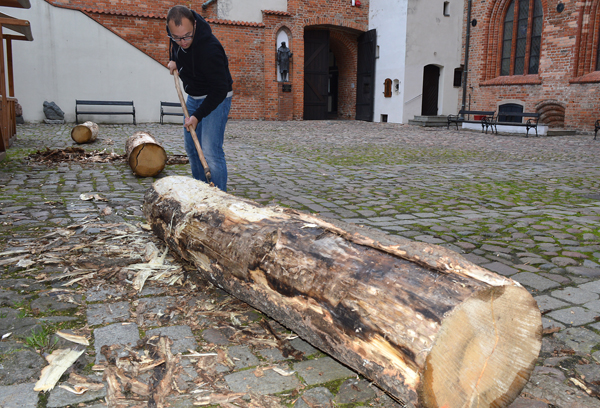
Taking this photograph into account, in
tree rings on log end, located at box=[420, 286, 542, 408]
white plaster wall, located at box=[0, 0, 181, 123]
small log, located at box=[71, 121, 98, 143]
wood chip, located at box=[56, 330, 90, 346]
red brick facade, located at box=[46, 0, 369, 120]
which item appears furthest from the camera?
red brick facade, located at box=[46, 0, 369, 120]

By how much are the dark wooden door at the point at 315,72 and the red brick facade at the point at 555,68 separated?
6969 millimetres

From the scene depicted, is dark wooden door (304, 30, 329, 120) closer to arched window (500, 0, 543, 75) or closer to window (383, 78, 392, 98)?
window (383, 78, 392, 98)

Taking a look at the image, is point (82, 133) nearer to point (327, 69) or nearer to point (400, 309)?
point (400, 309)

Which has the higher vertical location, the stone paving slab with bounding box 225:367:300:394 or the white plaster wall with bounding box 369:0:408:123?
the white plaster wall with bounding box 369:0:408:123

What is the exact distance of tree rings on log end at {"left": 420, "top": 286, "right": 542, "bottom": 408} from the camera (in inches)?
66.0

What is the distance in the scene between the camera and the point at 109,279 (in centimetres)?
303

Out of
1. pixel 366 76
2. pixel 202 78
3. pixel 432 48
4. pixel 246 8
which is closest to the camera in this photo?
pixel 202 78

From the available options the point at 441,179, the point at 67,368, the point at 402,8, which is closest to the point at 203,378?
the point at 67,368

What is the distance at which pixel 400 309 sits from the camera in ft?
5.88

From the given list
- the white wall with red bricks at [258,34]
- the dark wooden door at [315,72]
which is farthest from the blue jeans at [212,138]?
the dark wooden door at [315,72]

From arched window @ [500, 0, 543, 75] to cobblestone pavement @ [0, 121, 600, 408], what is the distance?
11541 millimetres

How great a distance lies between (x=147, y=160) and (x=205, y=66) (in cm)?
280

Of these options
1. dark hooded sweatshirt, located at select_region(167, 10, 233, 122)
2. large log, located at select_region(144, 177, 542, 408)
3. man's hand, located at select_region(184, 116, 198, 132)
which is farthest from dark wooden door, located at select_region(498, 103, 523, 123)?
large log, located at select_region(144, 177, 542, 408)

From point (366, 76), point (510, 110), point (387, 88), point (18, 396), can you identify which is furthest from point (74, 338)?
point (366, 76)
